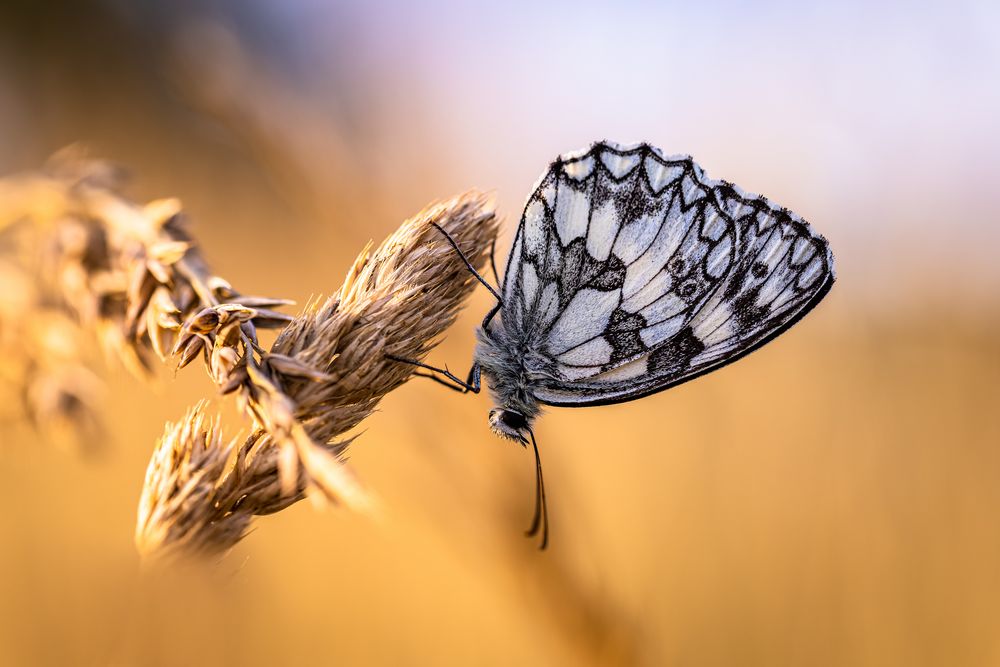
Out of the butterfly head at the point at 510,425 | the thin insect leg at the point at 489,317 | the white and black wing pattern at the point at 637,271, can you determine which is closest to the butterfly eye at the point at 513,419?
the butterfly head at the point at 510,425

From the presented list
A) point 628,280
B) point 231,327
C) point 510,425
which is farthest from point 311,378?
point 628,280

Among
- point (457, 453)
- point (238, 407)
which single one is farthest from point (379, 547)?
point (238, 407)

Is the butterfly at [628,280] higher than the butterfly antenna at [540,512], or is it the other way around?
the butterfly at [628,280]

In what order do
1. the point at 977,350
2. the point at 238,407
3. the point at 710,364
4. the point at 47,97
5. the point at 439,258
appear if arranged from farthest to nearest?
the point at 47,97 < the point at 977,350 < the point at 710,364 < the point at 439,258 < the point at 238,407

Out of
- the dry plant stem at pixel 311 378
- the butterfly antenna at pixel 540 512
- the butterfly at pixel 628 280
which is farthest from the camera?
the butterfly at pixel 628 280

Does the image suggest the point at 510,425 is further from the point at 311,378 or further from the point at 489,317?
the point at 311,378

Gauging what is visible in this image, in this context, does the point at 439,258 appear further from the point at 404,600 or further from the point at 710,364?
the point at 404,600

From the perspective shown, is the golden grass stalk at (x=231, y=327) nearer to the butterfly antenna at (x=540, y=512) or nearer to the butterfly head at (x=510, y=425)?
the butterfly head at (x=510, y=425)
